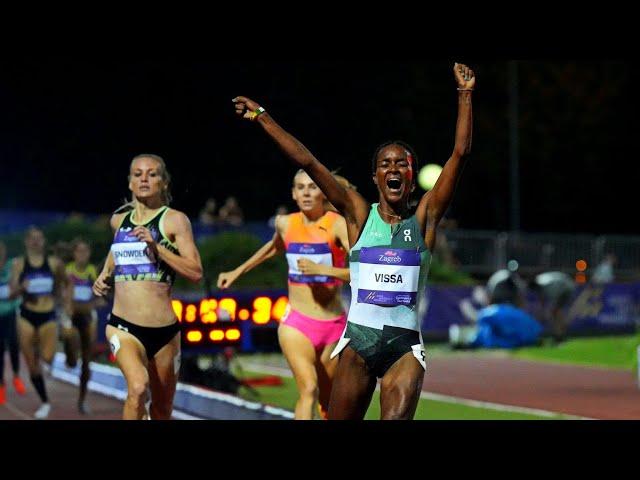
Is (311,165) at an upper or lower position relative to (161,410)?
upper

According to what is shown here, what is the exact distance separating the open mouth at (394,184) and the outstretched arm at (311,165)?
234mm

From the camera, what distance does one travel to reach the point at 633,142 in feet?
162

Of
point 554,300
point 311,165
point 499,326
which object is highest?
point 311,165

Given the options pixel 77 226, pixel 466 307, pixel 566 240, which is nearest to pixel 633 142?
pixel 566 240

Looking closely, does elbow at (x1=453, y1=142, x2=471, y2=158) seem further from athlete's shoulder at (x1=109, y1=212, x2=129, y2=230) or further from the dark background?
the dark background

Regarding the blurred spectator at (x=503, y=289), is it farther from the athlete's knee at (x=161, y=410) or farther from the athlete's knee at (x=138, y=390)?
the athlete's knee at (x=138, y=390)

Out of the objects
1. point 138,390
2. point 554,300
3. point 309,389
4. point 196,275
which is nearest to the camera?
point 138,390

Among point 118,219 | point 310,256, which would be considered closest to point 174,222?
point 118,219

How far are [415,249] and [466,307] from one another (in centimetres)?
2319

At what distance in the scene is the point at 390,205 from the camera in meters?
7.90

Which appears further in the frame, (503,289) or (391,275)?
(503,289)

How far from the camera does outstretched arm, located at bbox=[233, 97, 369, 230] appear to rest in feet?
25.7

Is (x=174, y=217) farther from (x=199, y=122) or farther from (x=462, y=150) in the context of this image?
(x=199, y=122)

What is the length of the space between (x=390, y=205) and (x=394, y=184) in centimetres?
14
